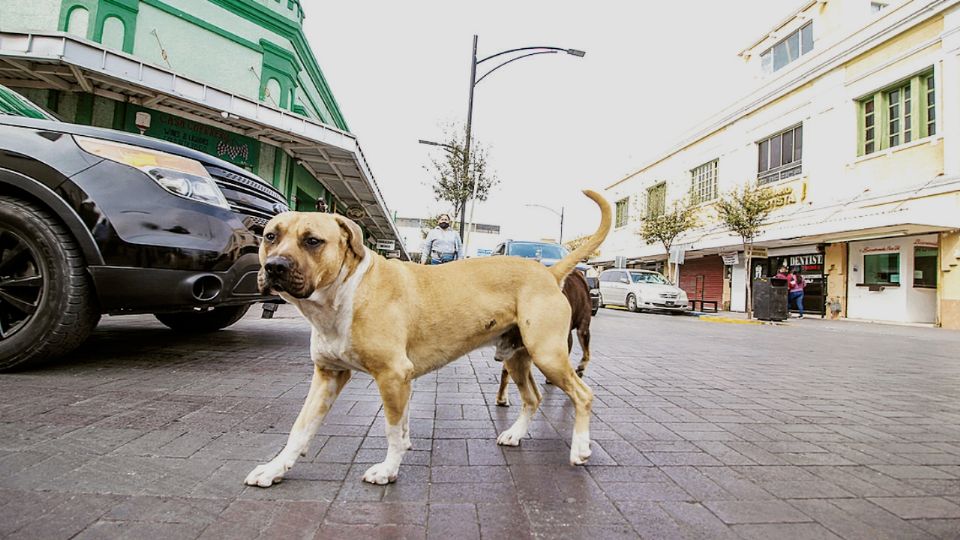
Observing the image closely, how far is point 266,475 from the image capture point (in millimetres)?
2008

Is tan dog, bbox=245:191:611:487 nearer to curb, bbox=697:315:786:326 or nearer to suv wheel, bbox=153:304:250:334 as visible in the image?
suv wheel, bbox=153:304:250:334

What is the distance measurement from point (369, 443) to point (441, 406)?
3.16ft

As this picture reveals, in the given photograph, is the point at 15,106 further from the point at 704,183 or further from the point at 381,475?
the point at 704,183

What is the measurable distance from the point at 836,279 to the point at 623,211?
20.3m

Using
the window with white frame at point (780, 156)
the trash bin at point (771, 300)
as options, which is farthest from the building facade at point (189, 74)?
the window with white frame at point (780, 156)

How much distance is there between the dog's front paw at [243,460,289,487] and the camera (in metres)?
1.99

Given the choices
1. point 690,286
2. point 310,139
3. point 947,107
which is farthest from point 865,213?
point 310,139

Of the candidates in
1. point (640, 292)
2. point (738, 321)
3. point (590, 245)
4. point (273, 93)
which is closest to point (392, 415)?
Answer: point (590, 245)

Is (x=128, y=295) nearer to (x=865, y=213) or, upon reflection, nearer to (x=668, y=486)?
(x=668, y=486)


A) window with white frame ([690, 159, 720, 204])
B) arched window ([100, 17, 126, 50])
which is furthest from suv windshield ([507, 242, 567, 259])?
window with white frame ([690, 159, 720, 204])

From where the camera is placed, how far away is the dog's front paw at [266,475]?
1993 mm

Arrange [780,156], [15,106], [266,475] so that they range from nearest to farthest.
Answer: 1. [266,475]
2. [15,106]
3. [780,156]

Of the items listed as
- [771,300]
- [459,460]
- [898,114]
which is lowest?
[459,460]

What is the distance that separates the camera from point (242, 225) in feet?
13.0
